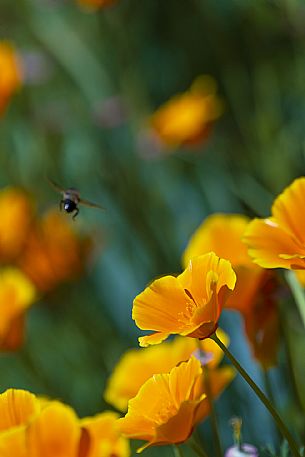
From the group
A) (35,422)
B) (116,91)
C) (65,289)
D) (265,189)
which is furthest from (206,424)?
(116,91)

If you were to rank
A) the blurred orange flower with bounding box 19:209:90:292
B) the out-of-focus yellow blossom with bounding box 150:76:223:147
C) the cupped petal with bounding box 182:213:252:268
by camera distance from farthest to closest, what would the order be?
the out-of-focus yellow blossom with bounding box 150:76:223:147 → the blurred orange flower with bounding box 19:209:90:292 → the cupped petal with bounding box 182:213:252:268

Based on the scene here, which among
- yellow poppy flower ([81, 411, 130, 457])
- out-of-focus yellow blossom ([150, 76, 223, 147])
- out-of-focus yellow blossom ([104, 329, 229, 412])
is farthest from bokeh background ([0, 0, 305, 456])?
yellow poppy flower ([81, 411, 130, 457])

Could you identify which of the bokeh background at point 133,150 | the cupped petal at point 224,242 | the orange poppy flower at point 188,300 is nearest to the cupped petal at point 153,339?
the orange poppy flower at point 188,300

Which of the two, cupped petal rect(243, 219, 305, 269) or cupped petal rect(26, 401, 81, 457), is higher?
cupped petal rect(243, 219, 305, 269)

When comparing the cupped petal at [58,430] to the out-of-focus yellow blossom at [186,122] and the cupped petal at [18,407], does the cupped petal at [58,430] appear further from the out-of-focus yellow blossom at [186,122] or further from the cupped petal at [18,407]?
the out-of-focus yellow blossom at [186,122]

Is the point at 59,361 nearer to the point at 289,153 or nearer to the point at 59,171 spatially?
the point at 59,171

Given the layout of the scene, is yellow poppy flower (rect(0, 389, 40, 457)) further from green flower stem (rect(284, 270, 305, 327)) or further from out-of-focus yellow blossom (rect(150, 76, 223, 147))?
out-of-focus yellow blossom (rect(150, 76, 223, 147))
